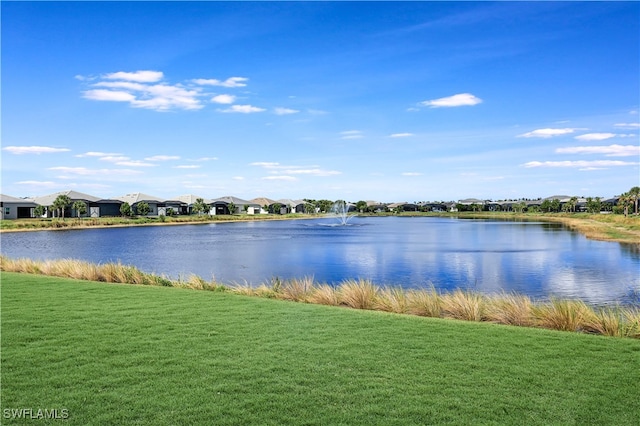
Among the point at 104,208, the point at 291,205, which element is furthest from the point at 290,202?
the point at 104,208

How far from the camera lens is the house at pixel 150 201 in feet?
285

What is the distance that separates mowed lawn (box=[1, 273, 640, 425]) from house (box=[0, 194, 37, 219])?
2804 inches

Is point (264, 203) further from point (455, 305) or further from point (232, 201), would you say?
point (455, 305)

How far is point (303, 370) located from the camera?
5.28 meters

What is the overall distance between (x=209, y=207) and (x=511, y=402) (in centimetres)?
9630

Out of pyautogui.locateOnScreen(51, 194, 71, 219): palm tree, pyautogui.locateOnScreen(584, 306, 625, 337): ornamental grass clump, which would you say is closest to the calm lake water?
pyautogui.locateOnScreen(584, 306, 625, 337): ornamental grass clump

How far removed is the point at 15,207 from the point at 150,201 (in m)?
22.3

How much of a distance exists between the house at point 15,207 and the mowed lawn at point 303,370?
71213 millimetres

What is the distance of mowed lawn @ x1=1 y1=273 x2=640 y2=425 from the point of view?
430 centimetres

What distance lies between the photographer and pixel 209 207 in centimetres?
9800

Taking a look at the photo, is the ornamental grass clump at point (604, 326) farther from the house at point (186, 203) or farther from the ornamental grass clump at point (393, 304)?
the house at point (186, 203)

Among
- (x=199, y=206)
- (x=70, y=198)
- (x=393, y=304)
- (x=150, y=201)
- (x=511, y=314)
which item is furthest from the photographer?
(x=199, y=206)

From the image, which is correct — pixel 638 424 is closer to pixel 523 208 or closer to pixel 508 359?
pixel 508 359

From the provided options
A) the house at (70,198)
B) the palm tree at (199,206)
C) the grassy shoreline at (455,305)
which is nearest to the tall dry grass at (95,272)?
the grassy shoreline at (455,305)
